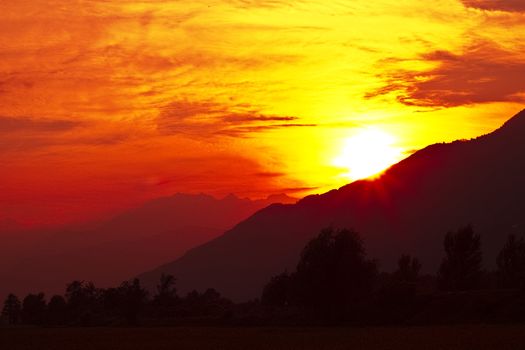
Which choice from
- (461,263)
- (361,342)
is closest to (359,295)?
(461,263)

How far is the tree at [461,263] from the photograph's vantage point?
139m

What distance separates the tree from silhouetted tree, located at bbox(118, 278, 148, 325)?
66.5 metres

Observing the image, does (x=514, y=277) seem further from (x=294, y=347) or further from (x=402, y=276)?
(x=294, y=347)

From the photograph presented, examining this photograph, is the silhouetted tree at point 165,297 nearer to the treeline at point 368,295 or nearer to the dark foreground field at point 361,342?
the treeline at point 368,295

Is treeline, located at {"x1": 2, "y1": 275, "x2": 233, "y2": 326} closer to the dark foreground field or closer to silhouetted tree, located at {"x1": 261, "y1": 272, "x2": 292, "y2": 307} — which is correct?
silhouetted tree, located at {"x1": 261, "y1": 272, "x2": 292, "y2": 307}

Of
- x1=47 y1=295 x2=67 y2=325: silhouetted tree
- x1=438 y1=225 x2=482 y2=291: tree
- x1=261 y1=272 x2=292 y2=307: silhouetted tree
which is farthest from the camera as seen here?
x1=47 y1=295 x2=67 y2=325: silhouetted tree

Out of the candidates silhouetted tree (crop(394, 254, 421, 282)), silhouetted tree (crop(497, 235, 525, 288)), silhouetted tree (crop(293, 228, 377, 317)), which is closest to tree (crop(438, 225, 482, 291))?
silhouetted tree (crop(497, 235, 525, 288))

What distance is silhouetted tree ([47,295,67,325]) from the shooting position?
180700mm

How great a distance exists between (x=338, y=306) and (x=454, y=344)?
50247mm

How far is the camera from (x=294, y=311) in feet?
369

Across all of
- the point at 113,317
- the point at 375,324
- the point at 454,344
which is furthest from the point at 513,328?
the point at 113,317

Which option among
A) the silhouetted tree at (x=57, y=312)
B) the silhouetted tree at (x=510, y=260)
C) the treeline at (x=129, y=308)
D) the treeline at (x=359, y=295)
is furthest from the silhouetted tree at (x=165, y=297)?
the silhouetted tree at (x=510, y=260)

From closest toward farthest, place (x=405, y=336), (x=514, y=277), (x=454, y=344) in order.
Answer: (x=454, y=344), (x=405, y=336), (x=514, y=277)

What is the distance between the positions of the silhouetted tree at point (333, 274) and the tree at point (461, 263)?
35008mm
